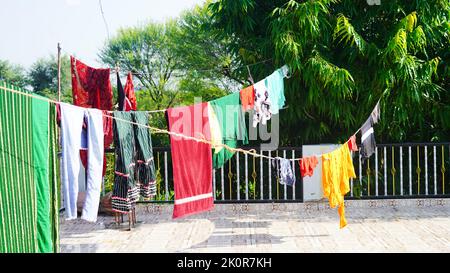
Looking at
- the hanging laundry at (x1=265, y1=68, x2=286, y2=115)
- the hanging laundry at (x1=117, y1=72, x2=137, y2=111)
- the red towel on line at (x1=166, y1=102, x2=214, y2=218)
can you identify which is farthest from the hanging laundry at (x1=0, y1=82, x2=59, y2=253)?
the hanging laundry at (x1=265, y1=68, x2=286, y2=115)

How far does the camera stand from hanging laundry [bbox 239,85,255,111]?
7676mm

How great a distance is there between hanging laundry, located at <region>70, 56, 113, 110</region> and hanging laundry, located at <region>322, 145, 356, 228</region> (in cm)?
315

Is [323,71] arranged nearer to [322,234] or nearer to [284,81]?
[284,81]

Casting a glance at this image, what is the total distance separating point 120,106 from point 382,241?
394 cm

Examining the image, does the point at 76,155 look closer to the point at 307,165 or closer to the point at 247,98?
the point at 307,165

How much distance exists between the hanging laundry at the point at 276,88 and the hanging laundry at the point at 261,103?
85 millimetres

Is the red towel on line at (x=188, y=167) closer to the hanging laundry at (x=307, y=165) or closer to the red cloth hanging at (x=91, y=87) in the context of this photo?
the hanging laundry at (x=307, y=165)

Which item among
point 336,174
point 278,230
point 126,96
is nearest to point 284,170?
point 336,174

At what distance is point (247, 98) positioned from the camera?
25.5 feet

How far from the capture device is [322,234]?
693cm

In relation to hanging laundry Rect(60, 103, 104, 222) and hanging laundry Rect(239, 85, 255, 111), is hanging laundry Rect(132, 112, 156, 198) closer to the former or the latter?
hanging laundry Rect(60, 103, 104, 222)

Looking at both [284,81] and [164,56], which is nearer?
[284,81]
